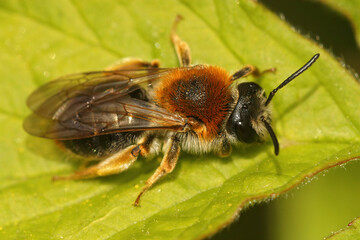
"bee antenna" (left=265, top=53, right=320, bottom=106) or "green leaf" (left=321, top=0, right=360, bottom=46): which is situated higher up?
"green leaf" (left=321, top=0, right=360, bottom=46)

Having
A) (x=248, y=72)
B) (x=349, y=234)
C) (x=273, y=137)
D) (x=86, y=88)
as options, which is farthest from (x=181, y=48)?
(x=349, y=234)

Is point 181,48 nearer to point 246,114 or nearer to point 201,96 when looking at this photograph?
point 201,96

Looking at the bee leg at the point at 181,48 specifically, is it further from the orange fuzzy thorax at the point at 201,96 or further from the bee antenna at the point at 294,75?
the bee antenna at the point at 294,75

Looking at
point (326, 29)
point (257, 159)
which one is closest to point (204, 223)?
point (257, 159)

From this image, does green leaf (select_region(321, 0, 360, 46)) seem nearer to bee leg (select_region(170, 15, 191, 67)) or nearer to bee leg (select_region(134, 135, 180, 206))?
bee leg (select_region(170, 15, 191, 67))

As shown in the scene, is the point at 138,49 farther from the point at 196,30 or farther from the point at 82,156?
the point at 82,156

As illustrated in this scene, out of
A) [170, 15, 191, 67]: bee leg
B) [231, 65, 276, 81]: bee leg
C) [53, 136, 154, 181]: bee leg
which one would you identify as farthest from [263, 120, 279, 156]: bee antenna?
[53, 136, 154, 181]: bee leg
